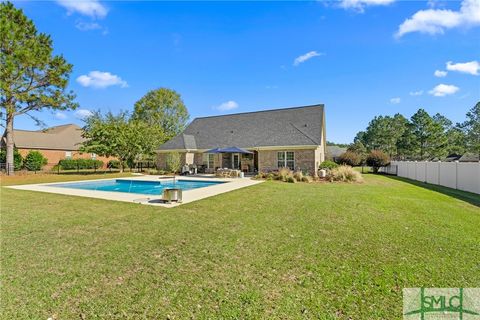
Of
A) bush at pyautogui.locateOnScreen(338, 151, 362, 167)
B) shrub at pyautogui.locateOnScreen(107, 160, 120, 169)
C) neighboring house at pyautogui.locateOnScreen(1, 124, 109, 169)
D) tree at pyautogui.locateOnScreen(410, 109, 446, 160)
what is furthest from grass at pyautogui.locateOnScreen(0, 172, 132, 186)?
tree at pyautogui.locateOnScreen(410, 109, 446, 160)

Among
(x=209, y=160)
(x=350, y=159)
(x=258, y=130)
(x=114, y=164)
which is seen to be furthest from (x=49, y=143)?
(x=350, y=159)

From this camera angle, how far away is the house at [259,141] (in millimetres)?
21156

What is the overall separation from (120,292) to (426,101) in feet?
166

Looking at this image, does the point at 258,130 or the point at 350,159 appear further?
the point at 350,159

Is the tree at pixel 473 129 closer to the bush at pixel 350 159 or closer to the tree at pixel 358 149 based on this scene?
the tree at pixel 358 149

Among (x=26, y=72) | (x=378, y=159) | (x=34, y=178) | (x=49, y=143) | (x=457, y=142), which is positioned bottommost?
(x=34, y=178)

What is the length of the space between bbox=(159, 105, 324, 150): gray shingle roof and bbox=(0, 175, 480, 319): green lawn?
14.9 metres

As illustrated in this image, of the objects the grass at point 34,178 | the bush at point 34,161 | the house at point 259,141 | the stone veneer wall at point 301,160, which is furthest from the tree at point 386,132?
the bush at point 34,161

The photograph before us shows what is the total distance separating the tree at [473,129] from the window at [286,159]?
3868 centimetres

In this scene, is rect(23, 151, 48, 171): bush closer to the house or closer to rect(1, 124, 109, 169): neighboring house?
rect(1, 124, 109, 169): neighboring house

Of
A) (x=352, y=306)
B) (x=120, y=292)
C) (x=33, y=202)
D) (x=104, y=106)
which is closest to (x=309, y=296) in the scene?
(x=352, y=306)

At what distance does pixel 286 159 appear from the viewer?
2164 cm

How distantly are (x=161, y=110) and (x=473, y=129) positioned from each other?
55795 mm

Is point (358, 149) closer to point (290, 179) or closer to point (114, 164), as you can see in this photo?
point (290, 179)
